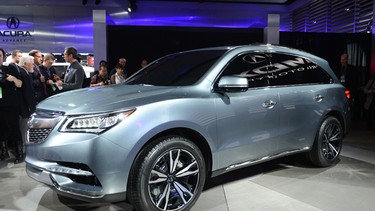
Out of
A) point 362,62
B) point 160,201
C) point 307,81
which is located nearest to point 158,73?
point 160,201

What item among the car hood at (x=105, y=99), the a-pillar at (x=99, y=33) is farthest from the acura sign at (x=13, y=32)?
the car hood at (x=105, y=99)

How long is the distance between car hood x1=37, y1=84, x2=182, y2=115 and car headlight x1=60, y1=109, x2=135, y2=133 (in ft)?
0.16

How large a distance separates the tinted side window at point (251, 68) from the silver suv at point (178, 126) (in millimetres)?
12

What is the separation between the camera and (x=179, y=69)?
13.1ft

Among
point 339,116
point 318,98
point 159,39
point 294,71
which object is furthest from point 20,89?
point 159,39

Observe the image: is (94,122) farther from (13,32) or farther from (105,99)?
(13,32)

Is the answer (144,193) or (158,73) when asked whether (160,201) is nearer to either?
(144,193)

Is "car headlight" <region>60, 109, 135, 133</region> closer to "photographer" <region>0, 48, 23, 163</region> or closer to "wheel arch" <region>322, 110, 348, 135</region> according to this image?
"photographer" <region>0, 48, 23, 163</region>

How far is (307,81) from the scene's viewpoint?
4.55m

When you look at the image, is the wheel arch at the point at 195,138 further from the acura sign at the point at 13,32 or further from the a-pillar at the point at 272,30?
the acura sign at the point at 13,32

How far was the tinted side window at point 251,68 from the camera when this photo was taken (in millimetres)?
3793

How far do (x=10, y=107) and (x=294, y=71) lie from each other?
414 centimetres

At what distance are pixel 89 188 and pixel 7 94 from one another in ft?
10.5

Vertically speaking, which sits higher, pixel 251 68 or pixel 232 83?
pixel 251 68
